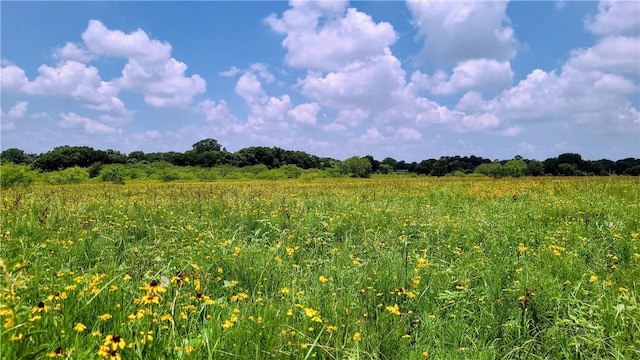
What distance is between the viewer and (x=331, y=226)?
299 inches

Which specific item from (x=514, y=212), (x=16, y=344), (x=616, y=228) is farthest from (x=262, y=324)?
(x=514, y=212)

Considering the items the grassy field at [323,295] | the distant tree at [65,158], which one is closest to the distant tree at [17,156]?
the distant tree at [65,158]

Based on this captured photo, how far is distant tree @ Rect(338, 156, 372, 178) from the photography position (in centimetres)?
8094

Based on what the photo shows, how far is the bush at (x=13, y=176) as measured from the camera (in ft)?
95.6

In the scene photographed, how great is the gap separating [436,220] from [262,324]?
19.2ft

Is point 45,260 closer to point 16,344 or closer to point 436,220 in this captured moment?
point 16,344

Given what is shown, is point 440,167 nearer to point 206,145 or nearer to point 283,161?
point 283,161

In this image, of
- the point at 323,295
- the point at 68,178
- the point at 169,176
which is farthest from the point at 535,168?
the point at 323,295

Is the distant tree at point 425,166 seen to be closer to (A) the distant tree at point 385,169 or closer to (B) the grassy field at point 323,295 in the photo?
(A) the distant tree at point 385,169

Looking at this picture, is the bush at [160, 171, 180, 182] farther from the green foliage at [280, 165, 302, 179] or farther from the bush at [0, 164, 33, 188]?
the bush at [0, 164, 33, 188]

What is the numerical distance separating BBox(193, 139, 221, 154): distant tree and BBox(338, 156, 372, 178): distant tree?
37.7 meters

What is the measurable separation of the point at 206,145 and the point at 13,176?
245 ft

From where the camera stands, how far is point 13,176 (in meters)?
29.7

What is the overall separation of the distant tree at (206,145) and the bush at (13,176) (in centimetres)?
7121
